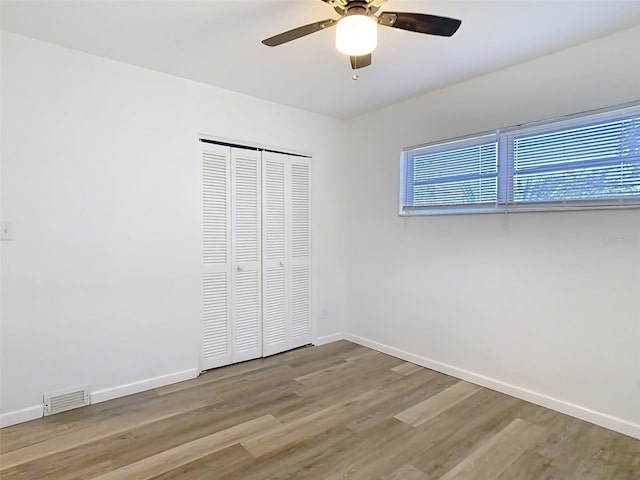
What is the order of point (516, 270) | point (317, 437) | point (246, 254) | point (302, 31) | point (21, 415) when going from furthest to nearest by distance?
point (246, 254)
point (516, 270)
point (21, 415)
point (317, 437)
point (302, 31)

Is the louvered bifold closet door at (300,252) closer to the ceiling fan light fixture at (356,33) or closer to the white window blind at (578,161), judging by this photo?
the white window blind at (578,161)

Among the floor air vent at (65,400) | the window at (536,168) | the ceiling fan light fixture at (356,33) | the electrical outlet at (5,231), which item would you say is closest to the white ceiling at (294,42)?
the ceiling fan light fixture at (356,33)

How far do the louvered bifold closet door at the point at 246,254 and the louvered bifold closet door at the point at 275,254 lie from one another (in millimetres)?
65

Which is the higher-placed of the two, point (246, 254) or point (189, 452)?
point (246, 254)

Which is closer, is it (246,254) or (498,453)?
(498,453)

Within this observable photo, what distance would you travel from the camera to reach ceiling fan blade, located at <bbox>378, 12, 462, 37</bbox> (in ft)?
5.61

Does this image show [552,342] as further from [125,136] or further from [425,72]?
[125,136]

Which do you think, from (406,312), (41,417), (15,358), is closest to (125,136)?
(15,358)

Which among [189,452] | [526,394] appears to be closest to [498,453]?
[526,394]

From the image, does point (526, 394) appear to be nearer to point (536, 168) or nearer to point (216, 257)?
point (536, 168)

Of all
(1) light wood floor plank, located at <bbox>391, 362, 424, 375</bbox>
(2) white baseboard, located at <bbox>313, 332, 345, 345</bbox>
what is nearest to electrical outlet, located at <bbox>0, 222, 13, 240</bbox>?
(2) white baseboard, located at <bbox>313, 332, 345, 345</bbox>

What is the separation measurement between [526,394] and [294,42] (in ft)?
9.95

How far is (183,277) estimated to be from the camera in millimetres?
3090

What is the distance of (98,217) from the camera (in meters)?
2.69
